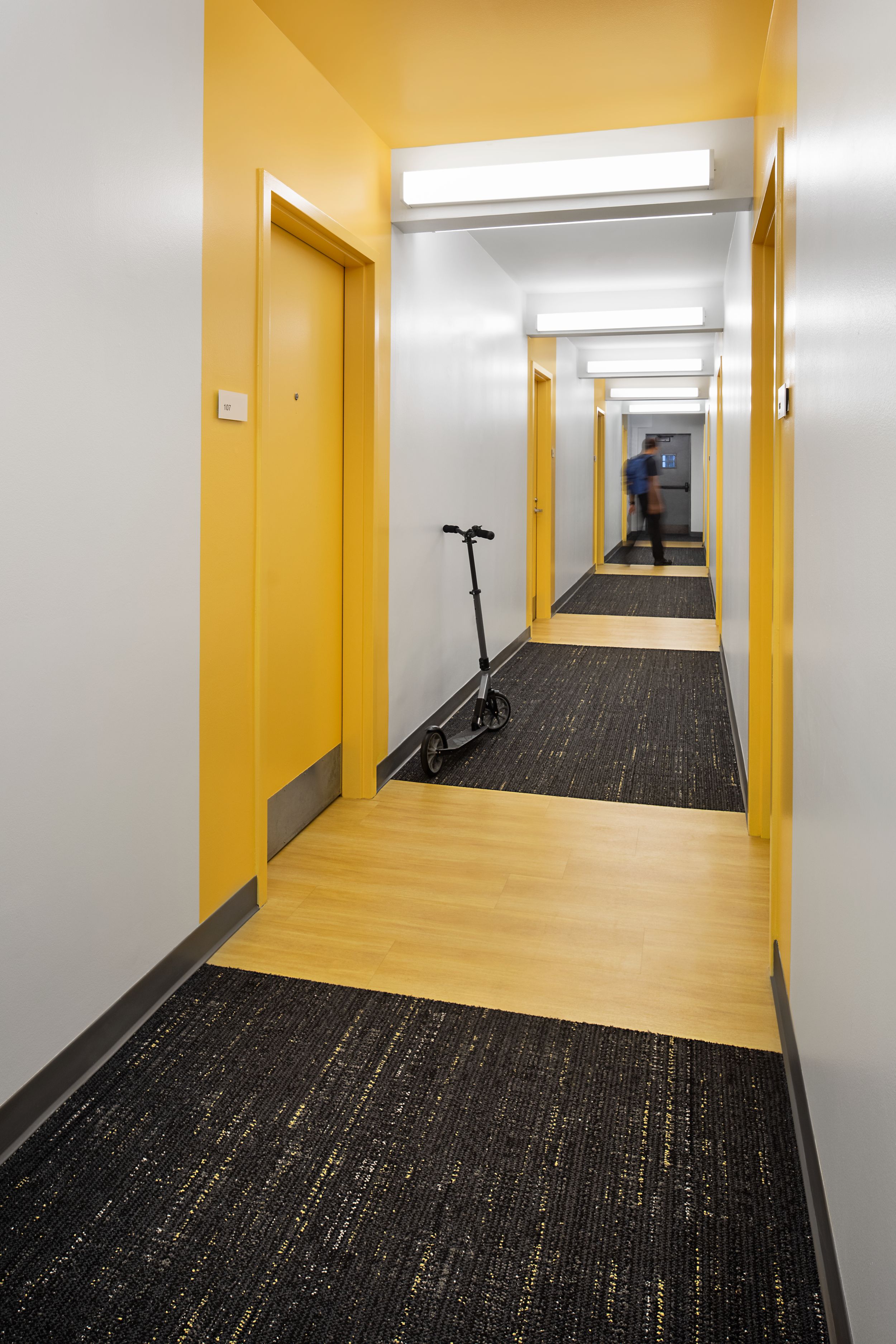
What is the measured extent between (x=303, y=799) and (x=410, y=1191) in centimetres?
195

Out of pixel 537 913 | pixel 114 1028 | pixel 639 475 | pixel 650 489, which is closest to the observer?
pixel 114 1028

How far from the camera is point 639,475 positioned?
13367mm

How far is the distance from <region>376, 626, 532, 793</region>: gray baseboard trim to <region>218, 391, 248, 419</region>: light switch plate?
5.94 feet

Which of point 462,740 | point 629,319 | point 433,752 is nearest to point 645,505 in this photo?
point 629,319

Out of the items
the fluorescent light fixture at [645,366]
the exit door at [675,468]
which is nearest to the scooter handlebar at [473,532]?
the fluorescent light fixture at [645,366]

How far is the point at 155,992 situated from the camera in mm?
2410

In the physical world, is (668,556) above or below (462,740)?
above

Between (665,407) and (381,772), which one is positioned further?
(665,407)

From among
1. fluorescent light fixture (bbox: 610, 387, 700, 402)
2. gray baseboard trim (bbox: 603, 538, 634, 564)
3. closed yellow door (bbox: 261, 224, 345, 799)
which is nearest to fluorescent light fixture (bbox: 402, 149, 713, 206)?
closed yellow door (bbox: 261, 224, 345, 799)

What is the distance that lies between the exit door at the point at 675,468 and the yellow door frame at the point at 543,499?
1318 centimetres

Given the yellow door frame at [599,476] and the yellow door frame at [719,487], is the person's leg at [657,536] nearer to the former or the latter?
the yellow door frame at [599,476]

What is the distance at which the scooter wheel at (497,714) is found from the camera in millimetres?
4992

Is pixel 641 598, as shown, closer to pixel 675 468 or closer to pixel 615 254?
pixel 615 254

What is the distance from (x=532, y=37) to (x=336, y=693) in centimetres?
239
